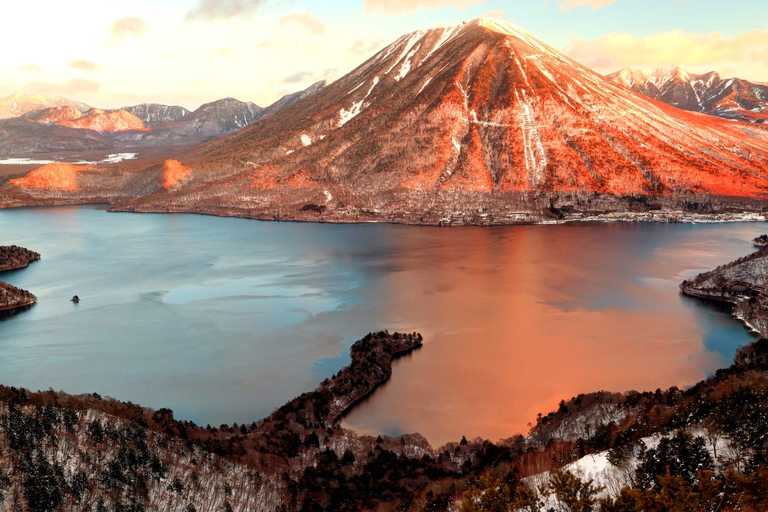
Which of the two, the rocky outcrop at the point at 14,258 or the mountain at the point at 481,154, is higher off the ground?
the mountain at the point at 481,154

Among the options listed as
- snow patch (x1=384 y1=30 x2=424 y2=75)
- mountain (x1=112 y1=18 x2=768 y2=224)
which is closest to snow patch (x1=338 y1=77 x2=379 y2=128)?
mountain (x1=112 y1=18 x2=768 y2=224)

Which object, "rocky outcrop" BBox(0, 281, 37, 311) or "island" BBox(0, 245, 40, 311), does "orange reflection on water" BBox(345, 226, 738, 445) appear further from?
"island" BBox(0, 245, 40, 311)

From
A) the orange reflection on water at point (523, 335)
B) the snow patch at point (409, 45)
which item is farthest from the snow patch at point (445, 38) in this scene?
the orange reflection on water at point (523, 335)

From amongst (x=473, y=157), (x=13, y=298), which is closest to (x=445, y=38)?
(x=473, y=157)

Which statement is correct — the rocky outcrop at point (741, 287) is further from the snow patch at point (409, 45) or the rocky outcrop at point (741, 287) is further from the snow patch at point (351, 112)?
the snow patch at point (409, 45)

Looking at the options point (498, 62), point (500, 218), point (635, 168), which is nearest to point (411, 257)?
point (500, 218)

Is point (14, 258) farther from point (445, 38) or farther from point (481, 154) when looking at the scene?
point (445, 38)
